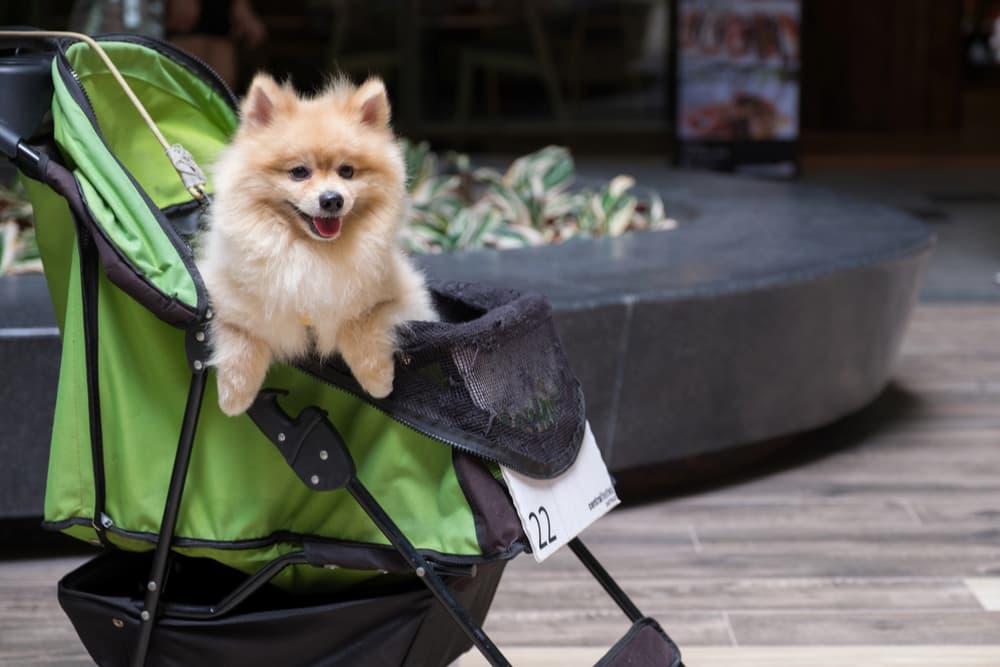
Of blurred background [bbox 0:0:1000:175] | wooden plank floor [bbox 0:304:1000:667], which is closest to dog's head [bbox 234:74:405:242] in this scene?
wooden plank floor [bbox 0:304:1000:667]

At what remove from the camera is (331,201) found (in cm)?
165

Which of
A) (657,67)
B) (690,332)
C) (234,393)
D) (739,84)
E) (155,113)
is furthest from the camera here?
(657,67)

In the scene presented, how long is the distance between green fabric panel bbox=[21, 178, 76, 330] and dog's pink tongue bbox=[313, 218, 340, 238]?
513 millimetres

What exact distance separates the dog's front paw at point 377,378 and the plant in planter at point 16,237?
1918mm

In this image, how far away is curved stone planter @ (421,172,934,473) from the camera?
3248mm

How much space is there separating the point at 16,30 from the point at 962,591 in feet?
6.95

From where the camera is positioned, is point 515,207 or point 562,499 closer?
point 562,499

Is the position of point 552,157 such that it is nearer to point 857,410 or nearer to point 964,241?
point 857,410

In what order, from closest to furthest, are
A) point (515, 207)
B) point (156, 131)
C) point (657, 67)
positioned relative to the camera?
point (156, 131) → point (515, 207) → point (657, 67)

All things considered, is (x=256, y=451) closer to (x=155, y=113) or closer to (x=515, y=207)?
(x=155, y=113)

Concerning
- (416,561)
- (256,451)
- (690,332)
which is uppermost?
(256,451)

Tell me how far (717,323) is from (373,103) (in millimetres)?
1776

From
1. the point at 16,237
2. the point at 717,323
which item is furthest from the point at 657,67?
the point at 717,323

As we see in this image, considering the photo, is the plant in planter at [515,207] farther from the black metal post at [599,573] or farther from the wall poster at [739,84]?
the wall poster at [739,84]
